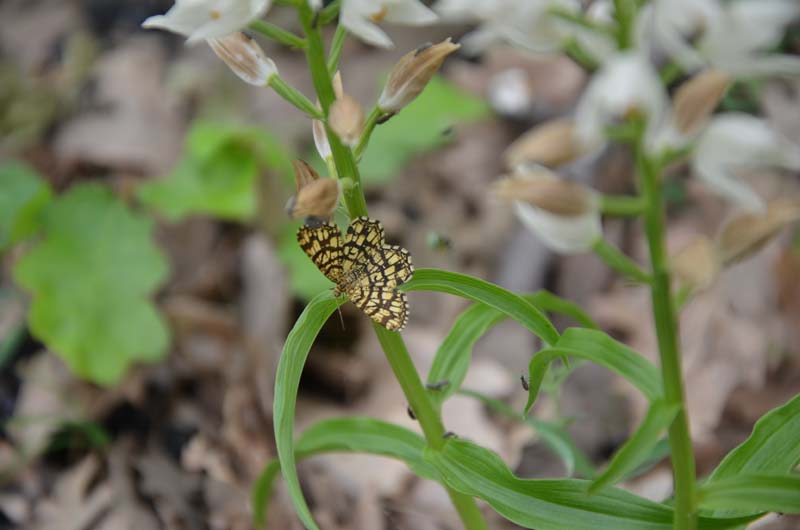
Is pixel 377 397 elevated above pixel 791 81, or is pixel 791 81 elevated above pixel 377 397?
pixel 791 81

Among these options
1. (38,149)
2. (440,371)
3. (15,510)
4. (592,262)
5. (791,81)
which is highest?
(791,81)

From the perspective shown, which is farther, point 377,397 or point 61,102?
point 61,102

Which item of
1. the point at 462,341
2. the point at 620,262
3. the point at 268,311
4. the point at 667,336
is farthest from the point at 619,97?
the point at 268,311

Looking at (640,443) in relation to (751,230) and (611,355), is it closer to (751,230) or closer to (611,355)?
(611,355)

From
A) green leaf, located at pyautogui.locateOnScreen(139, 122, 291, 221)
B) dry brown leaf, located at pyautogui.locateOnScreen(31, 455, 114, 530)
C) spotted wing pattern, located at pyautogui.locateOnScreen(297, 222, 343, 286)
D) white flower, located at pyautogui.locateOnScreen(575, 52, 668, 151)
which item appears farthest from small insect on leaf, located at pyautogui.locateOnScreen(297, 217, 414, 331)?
green leaf, located at pyautogui.locateOnScreen(139, 122, 291, 221)

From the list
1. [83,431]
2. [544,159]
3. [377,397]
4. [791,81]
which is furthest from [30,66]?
[544,159]

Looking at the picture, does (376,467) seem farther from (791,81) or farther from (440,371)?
(791,81)
